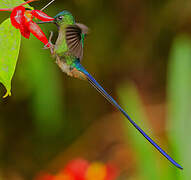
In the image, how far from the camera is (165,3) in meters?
2.24

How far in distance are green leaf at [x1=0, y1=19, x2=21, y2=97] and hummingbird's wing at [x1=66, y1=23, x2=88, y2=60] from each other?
8 centimetres

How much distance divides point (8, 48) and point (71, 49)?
0.38ft

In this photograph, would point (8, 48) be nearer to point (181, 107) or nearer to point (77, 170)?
point (77, 170)

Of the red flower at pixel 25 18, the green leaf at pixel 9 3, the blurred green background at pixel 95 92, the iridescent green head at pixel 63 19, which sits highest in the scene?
the green leaf at pixel 9 3

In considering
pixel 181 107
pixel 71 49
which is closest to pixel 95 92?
pixel 181 107

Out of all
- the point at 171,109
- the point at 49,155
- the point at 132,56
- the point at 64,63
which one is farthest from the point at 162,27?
the point at 64,63

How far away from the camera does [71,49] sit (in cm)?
65

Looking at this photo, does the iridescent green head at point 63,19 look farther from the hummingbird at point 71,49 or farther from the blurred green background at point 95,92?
the blurred green background at point 95,92

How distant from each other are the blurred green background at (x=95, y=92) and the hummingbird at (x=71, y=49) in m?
1.00

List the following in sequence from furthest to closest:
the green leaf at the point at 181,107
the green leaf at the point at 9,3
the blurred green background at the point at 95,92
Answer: the blurred green background at the point at 95,92, the green leaf at the point at 181,107, the green leaf at the point at 9,3

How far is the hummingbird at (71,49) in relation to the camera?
1.98ft

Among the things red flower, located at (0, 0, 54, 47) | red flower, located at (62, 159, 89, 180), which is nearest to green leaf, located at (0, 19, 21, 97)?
red flower, located at (0, 0, 54, 47)

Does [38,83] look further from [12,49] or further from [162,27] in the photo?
[12,49]

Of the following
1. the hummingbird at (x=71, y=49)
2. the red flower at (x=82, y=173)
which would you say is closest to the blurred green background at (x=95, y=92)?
the red flower at (x=82, y=173)
